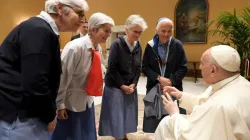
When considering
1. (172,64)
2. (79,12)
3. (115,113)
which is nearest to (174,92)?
(172,64)

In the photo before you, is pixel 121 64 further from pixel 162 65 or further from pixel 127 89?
pixel 162 65

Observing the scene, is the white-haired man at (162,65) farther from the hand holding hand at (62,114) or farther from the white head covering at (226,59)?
the white head covering at (226,59)

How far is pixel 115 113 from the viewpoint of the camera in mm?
2953

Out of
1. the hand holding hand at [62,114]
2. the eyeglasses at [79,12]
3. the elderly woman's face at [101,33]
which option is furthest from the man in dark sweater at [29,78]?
the elderly woman's face at [101,33]

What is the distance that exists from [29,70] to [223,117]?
110 centimetres

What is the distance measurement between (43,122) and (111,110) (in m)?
1.57

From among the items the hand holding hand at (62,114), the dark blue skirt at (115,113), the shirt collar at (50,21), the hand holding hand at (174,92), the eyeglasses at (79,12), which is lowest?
the dark blue skirt at (115,113)

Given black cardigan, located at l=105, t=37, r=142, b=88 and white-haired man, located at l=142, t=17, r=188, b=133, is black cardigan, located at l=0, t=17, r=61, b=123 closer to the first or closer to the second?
black cardigan, located at l=105, t=37, r=142, b=88

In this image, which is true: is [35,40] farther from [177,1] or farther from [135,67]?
[177,1]

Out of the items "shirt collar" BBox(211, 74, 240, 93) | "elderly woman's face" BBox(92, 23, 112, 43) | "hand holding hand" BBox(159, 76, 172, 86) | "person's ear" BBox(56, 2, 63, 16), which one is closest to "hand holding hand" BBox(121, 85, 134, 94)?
"hand holding hand" BBox(159, 76, 172, 86)

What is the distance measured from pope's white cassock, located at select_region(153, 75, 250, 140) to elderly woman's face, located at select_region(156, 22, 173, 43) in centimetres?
133

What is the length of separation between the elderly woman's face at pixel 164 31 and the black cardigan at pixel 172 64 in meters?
0.11

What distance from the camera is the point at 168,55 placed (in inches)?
113

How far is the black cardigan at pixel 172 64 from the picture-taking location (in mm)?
2867
